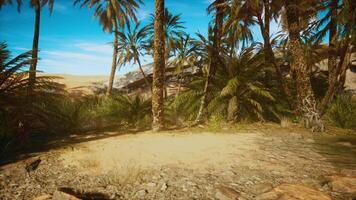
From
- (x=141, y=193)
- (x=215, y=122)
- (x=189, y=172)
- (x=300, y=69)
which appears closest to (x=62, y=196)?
(x=141, y=193)

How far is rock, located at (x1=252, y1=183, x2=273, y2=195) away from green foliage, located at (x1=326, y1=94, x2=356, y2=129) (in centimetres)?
498

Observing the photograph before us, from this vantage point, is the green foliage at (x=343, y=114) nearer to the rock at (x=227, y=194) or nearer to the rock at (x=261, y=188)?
the rock at (x=261, y=188)

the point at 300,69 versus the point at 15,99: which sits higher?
the point at 300,69

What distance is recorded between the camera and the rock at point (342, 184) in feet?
7.40

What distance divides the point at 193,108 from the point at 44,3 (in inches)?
429

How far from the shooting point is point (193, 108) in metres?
7.54

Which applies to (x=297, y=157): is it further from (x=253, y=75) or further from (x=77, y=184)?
(x=253, y=75)

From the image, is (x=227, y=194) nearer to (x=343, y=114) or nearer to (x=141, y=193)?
(x=141, y=193)

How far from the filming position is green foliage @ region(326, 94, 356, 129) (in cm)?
604

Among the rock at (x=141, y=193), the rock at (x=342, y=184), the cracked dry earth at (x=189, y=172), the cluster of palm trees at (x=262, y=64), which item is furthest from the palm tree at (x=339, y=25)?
the rock at (x=141, y=193)

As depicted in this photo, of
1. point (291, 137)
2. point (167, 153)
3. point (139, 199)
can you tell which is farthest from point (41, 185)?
point (291, 137)

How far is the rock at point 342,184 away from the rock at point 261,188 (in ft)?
2.01

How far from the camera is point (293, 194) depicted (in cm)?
216

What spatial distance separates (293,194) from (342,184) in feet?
2.12
